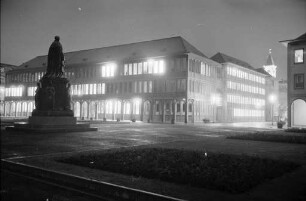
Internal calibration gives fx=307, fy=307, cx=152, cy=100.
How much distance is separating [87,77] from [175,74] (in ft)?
74.4

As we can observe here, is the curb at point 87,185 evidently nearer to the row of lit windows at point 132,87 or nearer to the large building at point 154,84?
the large building at point 154,84

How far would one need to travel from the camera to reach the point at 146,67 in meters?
55.9

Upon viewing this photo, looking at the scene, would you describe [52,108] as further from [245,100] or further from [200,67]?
[245,100]

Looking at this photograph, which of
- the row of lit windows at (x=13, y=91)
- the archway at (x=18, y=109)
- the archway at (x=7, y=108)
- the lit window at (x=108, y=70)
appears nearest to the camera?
the lit window at (x=108, y=70)

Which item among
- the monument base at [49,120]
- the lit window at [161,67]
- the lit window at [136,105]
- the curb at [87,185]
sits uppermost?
the lit window at [161,67]

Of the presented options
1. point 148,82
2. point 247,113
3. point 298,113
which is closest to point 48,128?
point 298,113

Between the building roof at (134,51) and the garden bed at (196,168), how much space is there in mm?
43563

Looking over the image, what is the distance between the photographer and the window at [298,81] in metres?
36.7

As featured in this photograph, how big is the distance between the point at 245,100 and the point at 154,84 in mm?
28283

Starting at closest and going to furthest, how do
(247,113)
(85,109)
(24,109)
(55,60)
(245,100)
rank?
(55,60) < (85,109) < (245,100) < (247,113) < (24,109)

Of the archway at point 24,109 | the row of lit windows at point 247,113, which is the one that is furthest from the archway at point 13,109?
the row of lit windows at point 247,113

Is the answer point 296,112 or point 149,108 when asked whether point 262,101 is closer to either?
point 149,108

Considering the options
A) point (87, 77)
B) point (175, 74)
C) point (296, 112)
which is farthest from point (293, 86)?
point (87, 77)

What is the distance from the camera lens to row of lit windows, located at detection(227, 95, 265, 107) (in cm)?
6531
